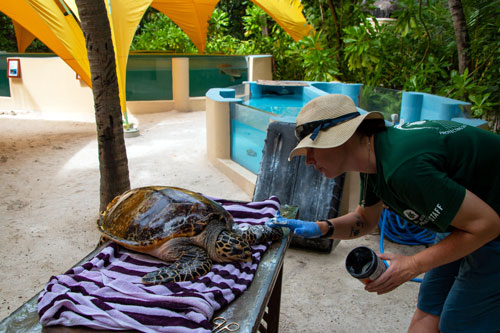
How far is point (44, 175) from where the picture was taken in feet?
17.2

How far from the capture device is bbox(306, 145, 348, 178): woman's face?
4.34 ft

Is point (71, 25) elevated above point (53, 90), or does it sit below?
above

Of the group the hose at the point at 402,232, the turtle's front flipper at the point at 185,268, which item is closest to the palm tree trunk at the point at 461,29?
the hose at the point at 402,232

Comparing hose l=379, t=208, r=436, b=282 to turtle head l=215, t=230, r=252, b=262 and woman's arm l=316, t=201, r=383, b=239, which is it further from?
turtle head l=215, t=230, r=252, b=262

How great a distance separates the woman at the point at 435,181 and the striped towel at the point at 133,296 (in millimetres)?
565

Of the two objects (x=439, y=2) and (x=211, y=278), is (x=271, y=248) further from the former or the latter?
(x=439, y=2)

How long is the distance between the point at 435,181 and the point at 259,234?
35.9 inches

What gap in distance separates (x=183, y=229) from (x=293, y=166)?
65.8 inches

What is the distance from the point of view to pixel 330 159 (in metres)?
1.33

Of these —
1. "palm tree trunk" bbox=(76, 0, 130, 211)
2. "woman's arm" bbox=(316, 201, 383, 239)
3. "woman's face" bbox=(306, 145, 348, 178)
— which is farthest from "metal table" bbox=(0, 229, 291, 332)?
"palm tree trunk" bbox=(76, 0, 130, 211)

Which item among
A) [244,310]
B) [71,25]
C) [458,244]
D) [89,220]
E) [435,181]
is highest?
[71,25]

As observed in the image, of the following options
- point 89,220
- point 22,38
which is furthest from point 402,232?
point 22,38

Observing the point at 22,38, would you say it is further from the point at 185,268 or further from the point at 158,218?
the point at 185,268

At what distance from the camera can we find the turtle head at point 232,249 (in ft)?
5.53
